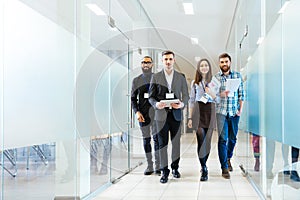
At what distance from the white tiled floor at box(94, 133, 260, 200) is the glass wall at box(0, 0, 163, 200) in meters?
0.20

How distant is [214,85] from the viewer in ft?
16.2

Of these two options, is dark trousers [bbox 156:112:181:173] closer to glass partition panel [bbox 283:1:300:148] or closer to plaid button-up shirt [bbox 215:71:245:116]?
plaid button-up shirt [bbox 215:71:245:116]

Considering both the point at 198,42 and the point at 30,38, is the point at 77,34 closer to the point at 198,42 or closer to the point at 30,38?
the point at 30,38

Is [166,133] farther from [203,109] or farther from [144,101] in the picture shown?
[144,101]

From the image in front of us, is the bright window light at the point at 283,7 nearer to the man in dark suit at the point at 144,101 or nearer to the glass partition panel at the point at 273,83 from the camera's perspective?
the glass partition panel at the point at 273,83

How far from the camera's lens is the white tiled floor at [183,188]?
3896mm

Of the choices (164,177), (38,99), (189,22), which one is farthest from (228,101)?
(189,22)

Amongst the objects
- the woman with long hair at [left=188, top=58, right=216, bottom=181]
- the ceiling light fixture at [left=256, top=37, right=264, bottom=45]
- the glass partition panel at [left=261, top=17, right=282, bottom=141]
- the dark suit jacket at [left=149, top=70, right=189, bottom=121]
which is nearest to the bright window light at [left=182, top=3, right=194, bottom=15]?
the woman with long hair at [left=188, top=58, right=216, bottom=181]

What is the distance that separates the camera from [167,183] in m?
4.63

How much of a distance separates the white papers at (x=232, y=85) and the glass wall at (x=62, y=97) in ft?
4.43

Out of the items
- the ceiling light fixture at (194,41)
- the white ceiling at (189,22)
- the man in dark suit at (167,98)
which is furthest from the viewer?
the ceiling light fixture at (194,41)

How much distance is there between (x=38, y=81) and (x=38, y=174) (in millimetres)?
751

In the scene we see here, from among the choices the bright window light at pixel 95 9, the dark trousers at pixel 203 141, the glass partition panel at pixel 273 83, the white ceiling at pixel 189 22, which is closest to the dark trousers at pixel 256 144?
the glass partition panel at pixel 273 83

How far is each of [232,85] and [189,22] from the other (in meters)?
3.95
